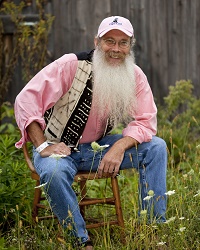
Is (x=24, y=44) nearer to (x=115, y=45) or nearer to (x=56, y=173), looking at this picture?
(x=115, y=45)

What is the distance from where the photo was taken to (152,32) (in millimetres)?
8656

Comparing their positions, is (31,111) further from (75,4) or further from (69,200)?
(75,4)

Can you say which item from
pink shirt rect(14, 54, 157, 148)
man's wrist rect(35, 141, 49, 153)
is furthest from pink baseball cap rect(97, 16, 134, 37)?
man's wrist rect(35, 141, 49, 153)

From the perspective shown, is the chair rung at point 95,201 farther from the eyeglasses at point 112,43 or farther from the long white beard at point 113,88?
the eyeglasses at point 112,43

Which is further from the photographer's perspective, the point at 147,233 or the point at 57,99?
the point at 57,99

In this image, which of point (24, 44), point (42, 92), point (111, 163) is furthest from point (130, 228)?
point (24, 44)

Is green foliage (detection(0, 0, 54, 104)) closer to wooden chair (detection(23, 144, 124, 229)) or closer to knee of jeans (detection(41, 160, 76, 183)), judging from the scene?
wooden chair (detection(23, 144, 124, 229))

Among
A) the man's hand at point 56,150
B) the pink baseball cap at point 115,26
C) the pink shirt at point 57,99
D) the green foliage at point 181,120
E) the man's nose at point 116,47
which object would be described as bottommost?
the green foliage at point 181,120

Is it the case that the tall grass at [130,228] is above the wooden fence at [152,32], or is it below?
below

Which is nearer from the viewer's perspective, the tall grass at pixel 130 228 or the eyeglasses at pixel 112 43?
the tall grass at pixel 130 228

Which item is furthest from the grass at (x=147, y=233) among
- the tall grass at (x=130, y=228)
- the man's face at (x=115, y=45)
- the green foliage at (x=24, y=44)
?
the green foliage at (x=24, y=44)

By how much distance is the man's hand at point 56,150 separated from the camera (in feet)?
16.2

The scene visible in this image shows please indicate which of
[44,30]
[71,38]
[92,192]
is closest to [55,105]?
[92,192]

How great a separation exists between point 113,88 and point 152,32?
343 centimetres
